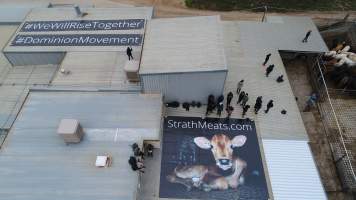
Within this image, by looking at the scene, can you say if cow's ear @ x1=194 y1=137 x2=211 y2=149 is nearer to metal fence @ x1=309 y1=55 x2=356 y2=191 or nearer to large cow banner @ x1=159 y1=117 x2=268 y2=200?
large cow banner @ x1=159 y1=117 x2=268 y2=200

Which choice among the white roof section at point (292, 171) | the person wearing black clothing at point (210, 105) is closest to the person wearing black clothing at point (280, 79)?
the white roof section at point (292, 171)

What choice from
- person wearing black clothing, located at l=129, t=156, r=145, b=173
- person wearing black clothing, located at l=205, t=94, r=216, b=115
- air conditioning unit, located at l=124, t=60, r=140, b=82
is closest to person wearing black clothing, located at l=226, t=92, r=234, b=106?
person wearing black clothing, located at l=205, t=94, r=216, b=115

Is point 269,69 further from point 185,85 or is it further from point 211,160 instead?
point 211,160

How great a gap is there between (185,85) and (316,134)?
11258mm

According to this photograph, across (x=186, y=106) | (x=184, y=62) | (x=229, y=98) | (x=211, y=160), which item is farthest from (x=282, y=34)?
(x=211, y=160)

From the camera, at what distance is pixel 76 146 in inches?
708

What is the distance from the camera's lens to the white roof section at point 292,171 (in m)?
17.5

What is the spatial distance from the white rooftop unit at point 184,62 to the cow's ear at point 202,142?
297 cm

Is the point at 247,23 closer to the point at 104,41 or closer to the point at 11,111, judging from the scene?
the point at 104,41

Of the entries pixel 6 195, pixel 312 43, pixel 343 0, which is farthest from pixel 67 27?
pixel 343 0

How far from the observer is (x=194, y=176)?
59.0ft

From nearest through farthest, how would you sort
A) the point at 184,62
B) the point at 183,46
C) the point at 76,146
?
the point at 76,146, the point at 184,62, the point at 183,46

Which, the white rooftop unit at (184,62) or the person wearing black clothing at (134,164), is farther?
the white rooftop unit at (184,62)

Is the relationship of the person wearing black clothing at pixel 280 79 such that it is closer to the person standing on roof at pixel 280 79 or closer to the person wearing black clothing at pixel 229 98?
the person standing on roof at pixel 280 79
